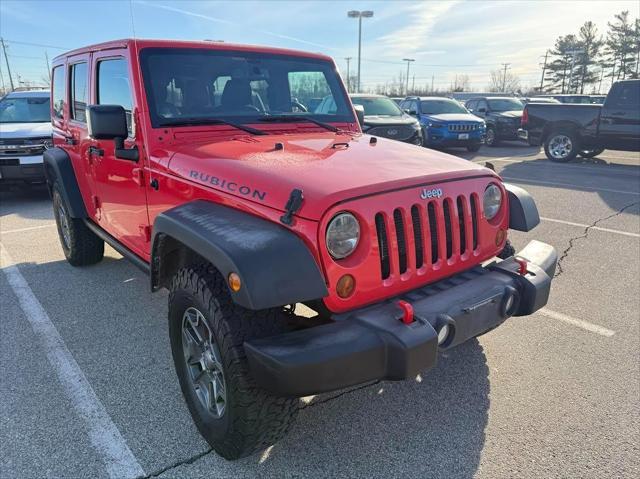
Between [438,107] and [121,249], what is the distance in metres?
13.0

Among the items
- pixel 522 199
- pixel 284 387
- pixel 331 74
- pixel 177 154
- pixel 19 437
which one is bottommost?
pixel 19 437

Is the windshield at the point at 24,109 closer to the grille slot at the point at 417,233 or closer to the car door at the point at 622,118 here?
the grille slot at the point at 417,233

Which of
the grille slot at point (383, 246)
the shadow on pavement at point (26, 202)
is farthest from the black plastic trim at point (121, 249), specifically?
the shadow on pavement at point (26, 202)

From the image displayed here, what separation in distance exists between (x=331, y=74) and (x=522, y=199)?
1912mm

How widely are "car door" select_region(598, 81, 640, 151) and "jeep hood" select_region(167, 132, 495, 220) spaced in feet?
35.6

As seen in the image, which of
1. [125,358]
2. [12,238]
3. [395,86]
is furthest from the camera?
[395,86]

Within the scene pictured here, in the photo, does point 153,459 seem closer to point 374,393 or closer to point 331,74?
point 374,393

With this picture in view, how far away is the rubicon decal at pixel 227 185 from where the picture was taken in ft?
7.63

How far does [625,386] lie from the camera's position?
297 cm

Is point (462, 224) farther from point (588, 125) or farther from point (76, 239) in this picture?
point (588, 125)

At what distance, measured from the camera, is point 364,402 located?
9.30 feet

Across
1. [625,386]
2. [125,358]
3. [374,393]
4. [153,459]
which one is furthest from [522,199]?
[125,358]

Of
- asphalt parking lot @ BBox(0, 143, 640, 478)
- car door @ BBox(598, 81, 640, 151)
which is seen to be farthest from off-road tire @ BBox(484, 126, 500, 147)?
asphalt parking lot @ BBox(0, 143, 640, 478)

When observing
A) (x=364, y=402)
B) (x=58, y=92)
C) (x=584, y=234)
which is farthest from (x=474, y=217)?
(x=58, y=92)
